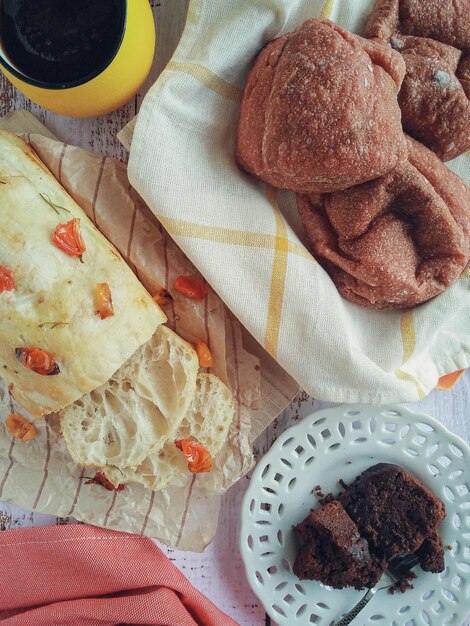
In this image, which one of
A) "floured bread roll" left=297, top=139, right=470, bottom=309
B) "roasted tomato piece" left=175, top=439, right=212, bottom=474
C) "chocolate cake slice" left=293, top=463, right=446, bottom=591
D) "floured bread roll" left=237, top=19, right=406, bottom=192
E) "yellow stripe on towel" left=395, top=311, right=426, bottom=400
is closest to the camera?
"floured bread roll" left=237, top=19, right=406, bottom=192

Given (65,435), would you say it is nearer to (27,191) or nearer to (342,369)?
(27,191)

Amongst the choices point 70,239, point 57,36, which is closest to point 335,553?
point 70,239

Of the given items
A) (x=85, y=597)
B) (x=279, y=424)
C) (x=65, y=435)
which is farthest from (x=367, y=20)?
(x=85, y=597)

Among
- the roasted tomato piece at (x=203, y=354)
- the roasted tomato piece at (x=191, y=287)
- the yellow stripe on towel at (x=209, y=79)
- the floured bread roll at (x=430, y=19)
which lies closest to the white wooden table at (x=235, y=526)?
the roasted tomato piece at (x=203, y=354)

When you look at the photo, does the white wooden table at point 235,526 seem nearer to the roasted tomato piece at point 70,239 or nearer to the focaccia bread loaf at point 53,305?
the focaccia bread loaf at point 53,305

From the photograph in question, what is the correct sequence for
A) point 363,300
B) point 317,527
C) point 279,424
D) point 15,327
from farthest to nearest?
point 279,424 < point 317,527 < point 363,300 < point 15,327

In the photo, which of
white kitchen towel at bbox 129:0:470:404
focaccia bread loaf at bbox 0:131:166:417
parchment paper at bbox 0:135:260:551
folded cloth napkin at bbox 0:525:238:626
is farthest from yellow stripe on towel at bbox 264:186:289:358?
folded cloth napkin at bbox 0:525:238:626

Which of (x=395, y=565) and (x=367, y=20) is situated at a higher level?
(x=367, y=20)

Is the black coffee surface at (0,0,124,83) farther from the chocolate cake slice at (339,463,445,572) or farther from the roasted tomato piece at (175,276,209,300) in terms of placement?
the chocolate cake slice at (339,463,445,572)
